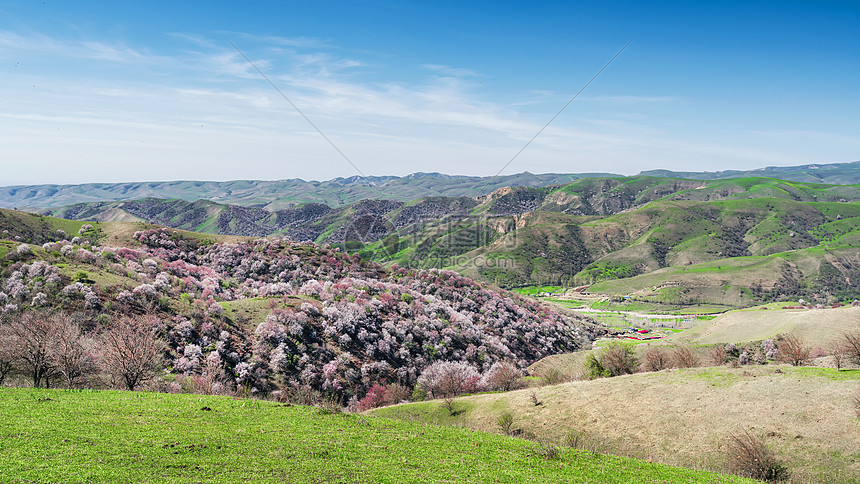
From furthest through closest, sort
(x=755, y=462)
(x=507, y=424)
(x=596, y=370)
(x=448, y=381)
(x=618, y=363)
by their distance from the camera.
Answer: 1. (x=448, y=381)
2. (x=596, y=370)
3. (x=618, y=363)
4. (x=507, y=424)
5. (x=755, y=462)

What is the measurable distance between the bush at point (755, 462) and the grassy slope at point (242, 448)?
21.4 feet

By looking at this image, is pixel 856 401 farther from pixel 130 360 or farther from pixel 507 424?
pixel 130 360

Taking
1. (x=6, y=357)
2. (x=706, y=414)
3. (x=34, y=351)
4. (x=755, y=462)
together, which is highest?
(x=34, y=351)

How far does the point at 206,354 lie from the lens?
218 ft

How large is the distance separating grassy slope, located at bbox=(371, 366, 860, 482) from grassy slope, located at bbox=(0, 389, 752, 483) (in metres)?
12.0

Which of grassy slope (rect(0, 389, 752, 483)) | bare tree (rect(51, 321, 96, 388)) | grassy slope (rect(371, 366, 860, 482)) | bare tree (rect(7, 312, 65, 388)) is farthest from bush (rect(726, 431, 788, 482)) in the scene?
bare tree (rect(7, 312, 65, 388))

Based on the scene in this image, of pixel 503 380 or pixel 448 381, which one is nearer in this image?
pixel 503 380

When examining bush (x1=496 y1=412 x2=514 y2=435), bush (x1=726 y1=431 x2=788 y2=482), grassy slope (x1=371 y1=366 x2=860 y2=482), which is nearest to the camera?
bush (x1=726 y1=431 x2=788 y2=482)

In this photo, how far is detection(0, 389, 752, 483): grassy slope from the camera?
18.2 m

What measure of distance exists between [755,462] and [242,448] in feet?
114

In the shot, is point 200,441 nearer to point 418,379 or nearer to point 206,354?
point 206,354

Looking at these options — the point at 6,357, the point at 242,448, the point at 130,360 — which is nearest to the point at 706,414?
the point at 242,448

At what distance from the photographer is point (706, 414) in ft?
124

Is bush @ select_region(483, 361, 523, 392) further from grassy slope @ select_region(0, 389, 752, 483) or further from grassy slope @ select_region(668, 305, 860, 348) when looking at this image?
grassy slope @ select_region(668, 305, 860, 348)
